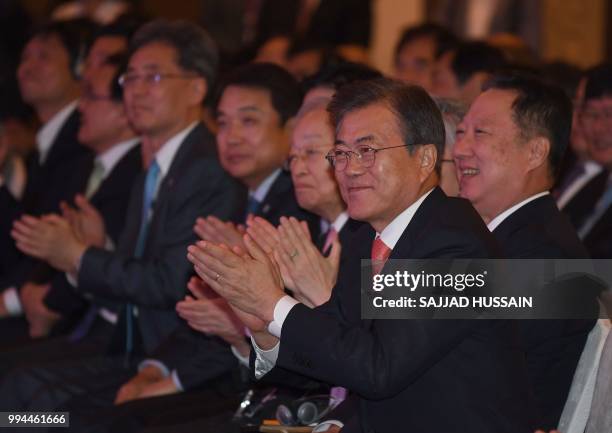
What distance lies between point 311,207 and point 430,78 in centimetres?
245

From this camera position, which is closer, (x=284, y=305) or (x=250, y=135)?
(x=284, y=305)

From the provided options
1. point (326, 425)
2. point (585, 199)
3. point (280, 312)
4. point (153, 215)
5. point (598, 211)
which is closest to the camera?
point (280, 312)

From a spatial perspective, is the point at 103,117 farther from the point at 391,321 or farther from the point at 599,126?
the point at 391,321

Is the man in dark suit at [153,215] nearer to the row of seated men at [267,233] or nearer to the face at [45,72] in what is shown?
the row of seated men at [267,233]

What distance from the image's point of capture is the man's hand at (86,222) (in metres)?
4.26

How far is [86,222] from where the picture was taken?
4.28 meters

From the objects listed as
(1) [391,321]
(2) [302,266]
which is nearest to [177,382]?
(2) [302,266]

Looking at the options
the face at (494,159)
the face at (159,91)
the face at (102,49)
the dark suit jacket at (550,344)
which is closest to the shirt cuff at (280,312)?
the dark suit jacket at (550,344)

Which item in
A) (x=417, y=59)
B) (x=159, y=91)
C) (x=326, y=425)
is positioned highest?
(x=417, y=59)

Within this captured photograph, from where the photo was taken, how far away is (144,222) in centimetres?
419

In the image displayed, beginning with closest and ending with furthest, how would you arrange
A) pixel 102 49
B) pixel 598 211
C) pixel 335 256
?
pixel 335 256 → pixel 598 211 → pixel 102 49

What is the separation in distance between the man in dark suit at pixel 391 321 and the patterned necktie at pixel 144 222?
1.43m

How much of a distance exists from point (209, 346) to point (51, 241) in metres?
0.70

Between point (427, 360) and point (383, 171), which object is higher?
point (383, 171)
